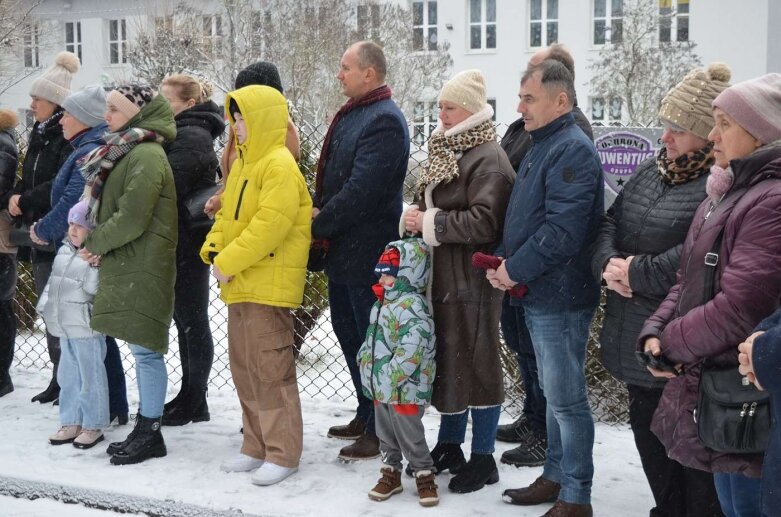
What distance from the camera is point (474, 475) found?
172 inches

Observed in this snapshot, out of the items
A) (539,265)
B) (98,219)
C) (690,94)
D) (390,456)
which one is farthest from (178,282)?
(690,94)

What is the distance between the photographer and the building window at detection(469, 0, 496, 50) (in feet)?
115

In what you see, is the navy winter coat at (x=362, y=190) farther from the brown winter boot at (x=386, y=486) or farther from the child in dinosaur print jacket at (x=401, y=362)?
the brown winter boot at (x=386, y=486)

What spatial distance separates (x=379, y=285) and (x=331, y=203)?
500 mm

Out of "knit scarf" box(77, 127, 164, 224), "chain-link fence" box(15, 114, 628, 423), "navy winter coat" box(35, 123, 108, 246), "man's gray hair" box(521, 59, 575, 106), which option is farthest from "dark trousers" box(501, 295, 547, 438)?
"navy winter coat" box(35, 123, 108, 246)

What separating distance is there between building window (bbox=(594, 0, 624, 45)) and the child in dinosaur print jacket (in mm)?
29358

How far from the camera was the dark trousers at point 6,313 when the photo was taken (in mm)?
5996

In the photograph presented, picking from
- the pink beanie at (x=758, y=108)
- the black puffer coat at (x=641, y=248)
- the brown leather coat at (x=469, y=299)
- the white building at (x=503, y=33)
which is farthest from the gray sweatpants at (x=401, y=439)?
the white building at (x=503, y=33)

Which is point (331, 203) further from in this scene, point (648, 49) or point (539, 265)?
point (648, 49)

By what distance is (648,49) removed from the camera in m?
27.6

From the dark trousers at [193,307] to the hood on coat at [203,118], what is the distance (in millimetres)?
617

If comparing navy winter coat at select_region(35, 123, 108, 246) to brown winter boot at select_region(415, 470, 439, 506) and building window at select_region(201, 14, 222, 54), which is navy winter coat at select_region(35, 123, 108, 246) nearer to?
brown winter boot at select_region(415, 470, 439, 506)

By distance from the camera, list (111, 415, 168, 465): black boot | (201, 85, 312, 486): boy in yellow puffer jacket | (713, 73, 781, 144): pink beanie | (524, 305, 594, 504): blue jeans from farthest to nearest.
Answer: (111, 415, 168, 465): black boot, (201, 85, 312, 486): boy in yellow puffer jacket, (524, 305, 594, 504): blue jeans, (713, 73, 781, 144): pink beanie

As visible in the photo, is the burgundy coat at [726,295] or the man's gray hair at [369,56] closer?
the burgundy coat at [726,295]
